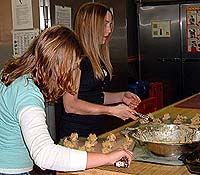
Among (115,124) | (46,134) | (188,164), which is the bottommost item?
(115,124)

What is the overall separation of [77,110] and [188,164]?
91cm

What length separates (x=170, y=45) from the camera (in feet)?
17.3

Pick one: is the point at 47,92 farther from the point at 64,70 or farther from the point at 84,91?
the point at 84,91

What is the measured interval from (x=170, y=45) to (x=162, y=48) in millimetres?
114

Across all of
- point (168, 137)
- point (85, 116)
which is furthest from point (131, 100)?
point (168, 137)

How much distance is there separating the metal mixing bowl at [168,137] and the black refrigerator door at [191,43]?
3392mm

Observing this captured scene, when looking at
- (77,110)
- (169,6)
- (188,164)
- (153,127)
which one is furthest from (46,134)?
(169,6)

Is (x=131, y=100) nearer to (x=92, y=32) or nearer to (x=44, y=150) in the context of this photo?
(x=92, y=32)

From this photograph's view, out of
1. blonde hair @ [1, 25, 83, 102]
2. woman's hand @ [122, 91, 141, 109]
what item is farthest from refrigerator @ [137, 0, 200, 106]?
blonde hair @ [1, 25, 83, 102]

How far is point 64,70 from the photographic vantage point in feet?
4.77

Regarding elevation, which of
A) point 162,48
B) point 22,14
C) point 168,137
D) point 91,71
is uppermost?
point 22,14

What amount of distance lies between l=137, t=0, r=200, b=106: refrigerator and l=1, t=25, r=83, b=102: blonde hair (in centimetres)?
383

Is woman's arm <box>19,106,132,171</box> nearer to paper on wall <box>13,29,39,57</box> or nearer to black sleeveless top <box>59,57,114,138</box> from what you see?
black sleeveless top <box>59,57,114,138</box>

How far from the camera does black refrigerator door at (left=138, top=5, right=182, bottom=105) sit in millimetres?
5238
